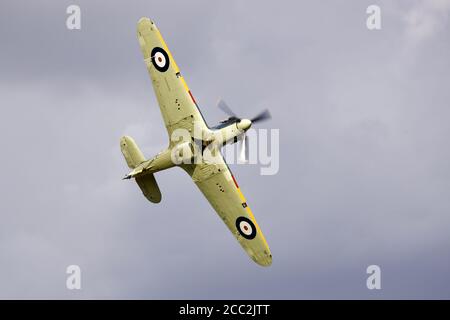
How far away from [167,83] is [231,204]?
6.52 meters

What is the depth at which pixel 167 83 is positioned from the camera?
57906mm

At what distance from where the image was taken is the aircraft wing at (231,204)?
57.8 m

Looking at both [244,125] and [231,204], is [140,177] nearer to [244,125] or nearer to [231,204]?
[231,204]

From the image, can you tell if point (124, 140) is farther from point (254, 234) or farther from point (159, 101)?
point (254, 234)

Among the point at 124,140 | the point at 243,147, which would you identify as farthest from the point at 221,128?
the point at 124,140

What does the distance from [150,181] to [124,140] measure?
2.36 meters

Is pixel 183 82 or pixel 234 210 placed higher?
pixel 183 82

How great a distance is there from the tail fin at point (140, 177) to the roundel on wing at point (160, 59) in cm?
386

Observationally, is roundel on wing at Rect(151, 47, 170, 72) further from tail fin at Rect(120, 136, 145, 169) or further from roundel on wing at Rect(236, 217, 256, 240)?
roundel on wing at Rect(236, 217, 256, 240)

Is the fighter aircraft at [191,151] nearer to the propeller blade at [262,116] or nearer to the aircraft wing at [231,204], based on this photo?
the aircraft wing at [231,204]

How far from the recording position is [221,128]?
56.8 metres

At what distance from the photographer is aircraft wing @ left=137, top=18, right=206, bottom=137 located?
189ft

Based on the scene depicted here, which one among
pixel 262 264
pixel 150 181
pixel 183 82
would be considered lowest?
pixel 262 264

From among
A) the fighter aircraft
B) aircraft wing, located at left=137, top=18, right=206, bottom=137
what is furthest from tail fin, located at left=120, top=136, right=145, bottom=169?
aircraft wing, located at left=137, top=18, right=206, bottom=137
